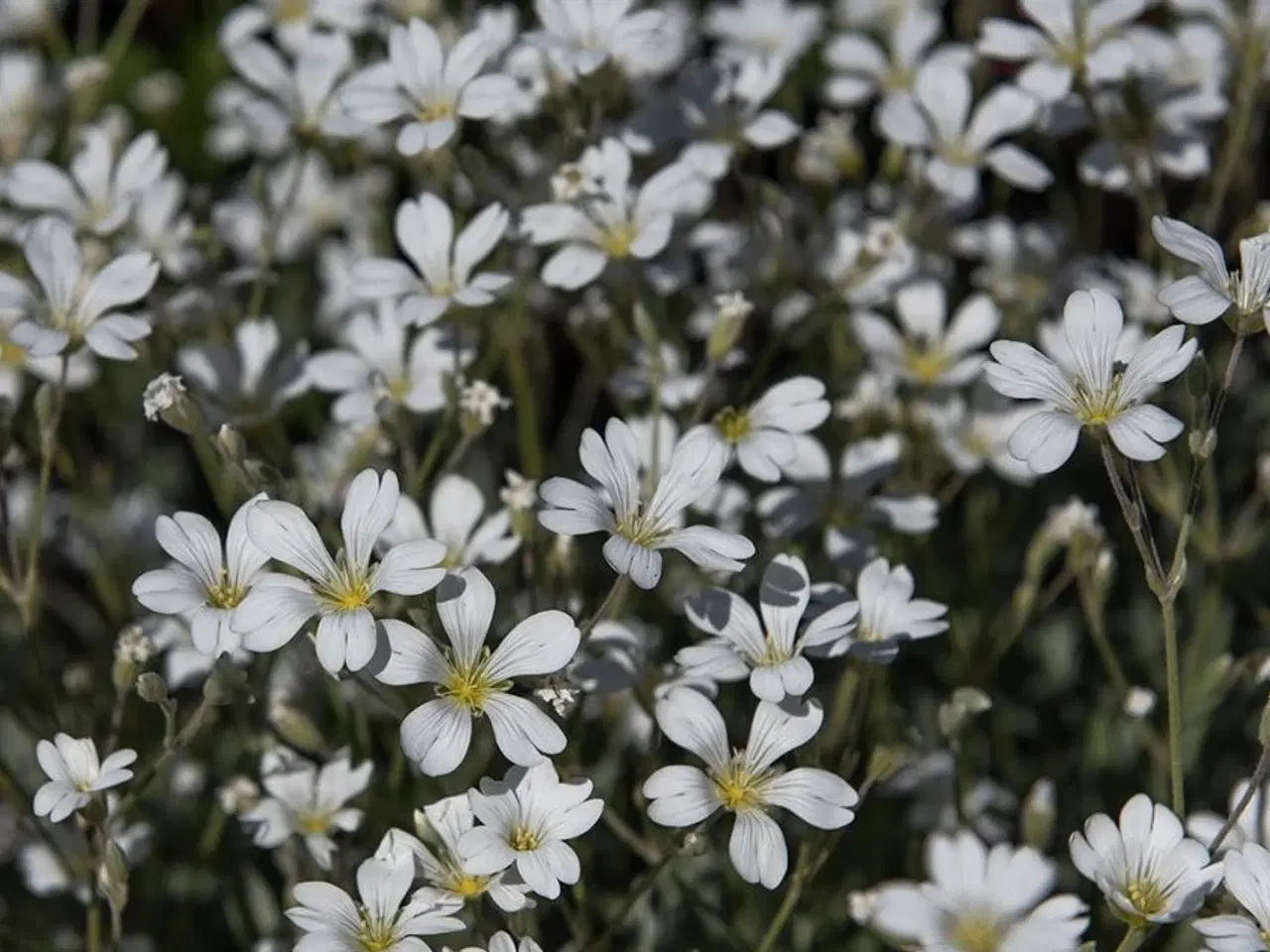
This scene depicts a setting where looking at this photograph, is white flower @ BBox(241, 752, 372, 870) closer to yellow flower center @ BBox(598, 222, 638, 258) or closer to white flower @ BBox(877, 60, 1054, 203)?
yellow flower center @ BBox(598, 222, 638, 258)

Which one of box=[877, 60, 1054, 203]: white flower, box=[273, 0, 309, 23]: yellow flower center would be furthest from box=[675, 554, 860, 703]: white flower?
box=[273, 0, 309, 23]: yellow flower center

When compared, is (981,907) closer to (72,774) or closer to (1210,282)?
(1210,282)

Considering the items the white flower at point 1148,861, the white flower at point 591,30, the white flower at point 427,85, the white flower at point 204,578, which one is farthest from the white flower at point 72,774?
the white flower at point 591,30

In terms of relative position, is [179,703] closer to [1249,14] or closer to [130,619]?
[130,619]

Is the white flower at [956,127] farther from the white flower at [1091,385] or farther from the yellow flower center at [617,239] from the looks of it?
the white flower at [1091,385]

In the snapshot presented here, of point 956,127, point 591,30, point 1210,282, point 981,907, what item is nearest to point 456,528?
point 591,30

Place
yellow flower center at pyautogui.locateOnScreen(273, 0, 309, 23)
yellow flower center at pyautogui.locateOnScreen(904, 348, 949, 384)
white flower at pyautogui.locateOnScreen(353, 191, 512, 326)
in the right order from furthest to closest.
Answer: yellow flower center at pyautogui.locateOnScreen(273, 0, 309, 23)
yellow flower center at pyautogui.locateOnScreen(904, 348, 949, 384)
white flower at pyautogui.locateOnScreen(353, 191, 512, 326)

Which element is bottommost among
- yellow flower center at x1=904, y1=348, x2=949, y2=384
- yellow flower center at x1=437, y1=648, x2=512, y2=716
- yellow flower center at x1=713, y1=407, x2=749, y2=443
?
yellow flower center at x1=904, y1=348, x2=949, y2=384
